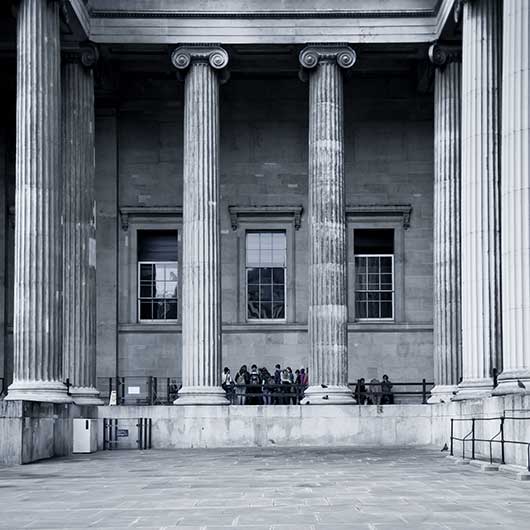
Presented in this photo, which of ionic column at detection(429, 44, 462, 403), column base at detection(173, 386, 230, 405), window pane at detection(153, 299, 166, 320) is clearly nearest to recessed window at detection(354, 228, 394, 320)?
ionic column at detection(429, 44, 462, 403)

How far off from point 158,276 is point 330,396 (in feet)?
40.1

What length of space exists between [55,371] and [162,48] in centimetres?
1361

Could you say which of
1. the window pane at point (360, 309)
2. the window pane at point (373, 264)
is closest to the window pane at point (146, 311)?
the window pane at point (360, 309)

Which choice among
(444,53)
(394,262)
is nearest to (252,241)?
(394,262)

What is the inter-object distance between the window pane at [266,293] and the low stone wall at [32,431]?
15.1 meters

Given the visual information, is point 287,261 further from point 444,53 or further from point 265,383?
point 444,53

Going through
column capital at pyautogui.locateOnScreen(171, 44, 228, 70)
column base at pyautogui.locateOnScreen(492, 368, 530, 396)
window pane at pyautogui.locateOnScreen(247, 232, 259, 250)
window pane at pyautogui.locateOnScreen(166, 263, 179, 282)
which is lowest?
column base at pyautogui.locateOnScreen(492, 368, 530, 396)

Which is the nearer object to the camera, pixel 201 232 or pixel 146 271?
pixel 201 232

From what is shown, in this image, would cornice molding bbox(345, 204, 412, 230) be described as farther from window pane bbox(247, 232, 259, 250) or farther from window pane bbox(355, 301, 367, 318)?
window pane bbox(247, 232, 259, 250)

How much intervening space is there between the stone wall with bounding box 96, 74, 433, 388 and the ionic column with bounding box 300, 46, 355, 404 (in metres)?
7.40

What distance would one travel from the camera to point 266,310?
4925 centimetres

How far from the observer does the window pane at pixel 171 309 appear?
49.3 m

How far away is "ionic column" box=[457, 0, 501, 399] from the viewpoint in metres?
34.2

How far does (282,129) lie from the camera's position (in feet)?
164
